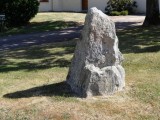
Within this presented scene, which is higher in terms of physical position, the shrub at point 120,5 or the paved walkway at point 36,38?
the shrub at point 120,5

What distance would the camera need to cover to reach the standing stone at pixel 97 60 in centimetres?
842

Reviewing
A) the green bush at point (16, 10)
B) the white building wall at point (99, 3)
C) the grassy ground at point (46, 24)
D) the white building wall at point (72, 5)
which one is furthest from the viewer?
the white building wall at point (72, 5)

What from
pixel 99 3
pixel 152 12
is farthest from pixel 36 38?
pixel 99 3

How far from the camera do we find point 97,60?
8594 millimetres

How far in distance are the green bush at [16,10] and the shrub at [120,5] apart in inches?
296

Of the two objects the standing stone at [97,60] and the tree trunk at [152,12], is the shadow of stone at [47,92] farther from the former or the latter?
the tree trunk at [152,12]

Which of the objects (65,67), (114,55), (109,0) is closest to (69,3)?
(109,0)

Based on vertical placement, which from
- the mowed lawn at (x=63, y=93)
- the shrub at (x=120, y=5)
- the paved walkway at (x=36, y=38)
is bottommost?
the paved walkway at (x=36, y=38)

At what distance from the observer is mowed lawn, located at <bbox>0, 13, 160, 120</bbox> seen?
25.6ft

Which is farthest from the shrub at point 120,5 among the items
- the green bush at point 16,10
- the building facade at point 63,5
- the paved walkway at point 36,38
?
the paved walkway at point 36,38

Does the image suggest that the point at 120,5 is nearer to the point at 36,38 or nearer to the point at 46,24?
the point at 46,24

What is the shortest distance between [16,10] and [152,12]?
27.4 feet

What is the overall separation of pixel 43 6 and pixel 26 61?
880 inches

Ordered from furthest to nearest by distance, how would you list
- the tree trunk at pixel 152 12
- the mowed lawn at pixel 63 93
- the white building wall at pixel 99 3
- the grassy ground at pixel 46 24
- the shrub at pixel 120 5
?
1. the white building wall at pixel 99 3
2. the shrub at pixel 120 5
3. the grassy ground at pixel 46 24
4. the tree trunk at pixel 152 12
5. the mowed lawn at pixel 63 93
